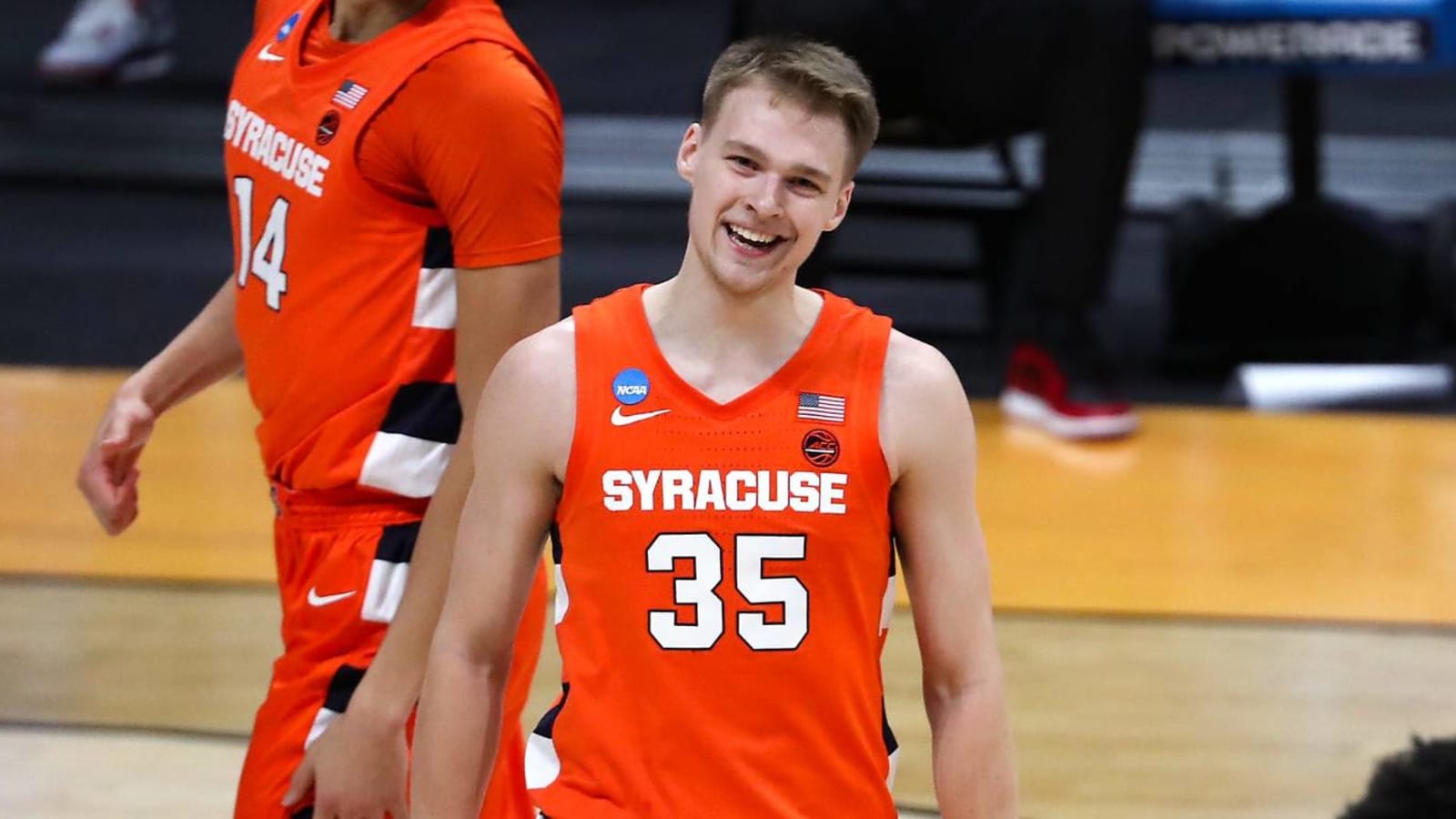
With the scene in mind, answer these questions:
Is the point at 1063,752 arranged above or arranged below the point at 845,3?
below

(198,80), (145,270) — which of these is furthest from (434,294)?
A: (198,80)

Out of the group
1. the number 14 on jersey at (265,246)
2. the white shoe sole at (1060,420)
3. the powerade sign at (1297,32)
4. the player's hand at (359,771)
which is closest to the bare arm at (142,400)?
the number 14 on jersey at (265,246)

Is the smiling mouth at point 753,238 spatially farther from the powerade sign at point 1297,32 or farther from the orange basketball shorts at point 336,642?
the powerade sign at point 1297,32

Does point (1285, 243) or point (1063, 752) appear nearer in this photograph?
point (1063, 752)

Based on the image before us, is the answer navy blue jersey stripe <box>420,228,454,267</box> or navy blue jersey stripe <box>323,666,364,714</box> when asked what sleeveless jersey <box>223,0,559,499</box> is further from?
navy blue jersey stripe <box>323,666,364,714</box>

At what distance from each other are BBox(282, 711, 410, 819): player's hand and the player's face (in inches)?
25.5

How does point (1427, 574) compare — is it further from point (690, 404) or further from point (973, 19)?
point (690, 404)

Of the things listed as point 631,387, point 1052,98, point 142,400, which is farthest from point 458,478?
point 1052,98

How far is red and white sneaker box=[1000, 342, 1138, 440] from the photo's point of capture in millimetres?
5426

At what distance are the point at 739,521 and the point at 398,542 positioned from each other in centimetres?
60

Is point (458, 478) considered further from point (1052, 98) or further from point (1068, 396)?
point (1052, 98)

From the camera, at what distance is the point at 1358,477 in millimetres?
5180

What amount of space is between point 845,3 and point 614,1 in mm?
4089

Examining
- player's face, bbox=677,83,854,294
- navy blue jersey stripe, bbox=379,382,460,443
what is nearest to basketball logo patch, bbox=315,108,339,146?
navy blue jersey stripe, bbox=379,382,460,443
